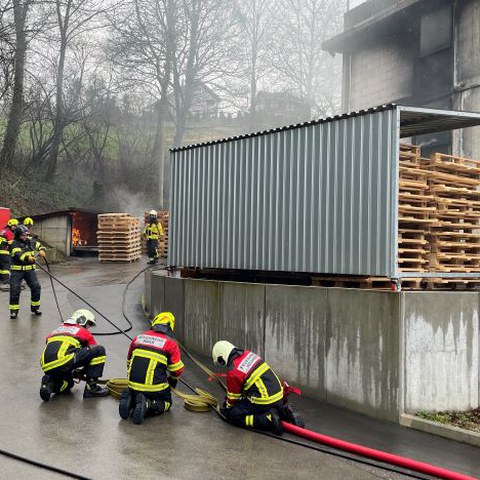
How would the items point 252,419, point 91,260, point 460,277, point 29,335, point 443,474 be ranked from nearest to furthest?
1. point 443,474
2. point 252,419
3. point 460,277
4. point 29,335
5. point 91,260

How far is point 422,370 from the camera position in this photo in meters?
7.58

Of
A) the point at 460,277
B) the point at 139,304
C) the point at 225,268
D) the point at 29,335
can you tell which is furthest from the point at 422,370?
the point at 139,304

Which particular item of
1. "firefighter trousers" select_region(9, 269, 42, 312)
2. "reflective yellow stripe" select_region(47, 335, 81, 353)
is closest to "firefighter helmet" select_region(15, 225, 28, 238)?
"firefighter trousers" select_region(9, 269, 42, 312)

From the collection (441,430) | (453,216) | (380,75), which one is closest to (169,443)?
(441,430)

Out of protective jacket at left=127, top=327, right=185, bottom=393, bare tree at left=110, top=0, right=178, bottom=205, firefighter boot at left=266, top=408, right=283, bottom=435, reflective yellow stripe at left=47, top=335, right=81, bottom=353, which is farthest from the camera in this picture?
bare tree at left=110, top=0, right=178, bottom=205

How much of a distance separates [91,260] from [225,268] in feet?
44.4

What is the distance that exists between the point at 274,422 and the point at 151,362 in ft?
5.32

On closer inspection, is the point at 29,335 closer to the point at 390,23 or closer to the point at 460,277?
the point at 460,277

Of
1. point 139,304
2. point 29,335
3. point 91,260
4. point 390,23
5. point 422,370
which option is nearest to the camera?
point 422,370

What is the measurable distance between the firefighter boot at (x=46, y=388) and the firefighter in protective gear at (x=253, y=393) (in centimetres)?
230

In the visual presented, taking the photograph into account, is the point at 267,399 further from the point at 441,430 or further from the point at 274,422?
the point at 441,430

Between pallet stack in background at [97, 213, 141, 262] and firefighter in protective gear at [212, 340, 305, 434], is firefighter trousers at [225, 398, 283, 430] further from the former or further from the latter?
pallet stack in background at [97, 213, 141, 262]

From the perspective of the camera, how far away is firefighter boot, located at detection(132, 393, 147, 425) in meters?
6.48

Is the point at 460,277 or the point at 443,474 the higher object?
the point at 460,277
